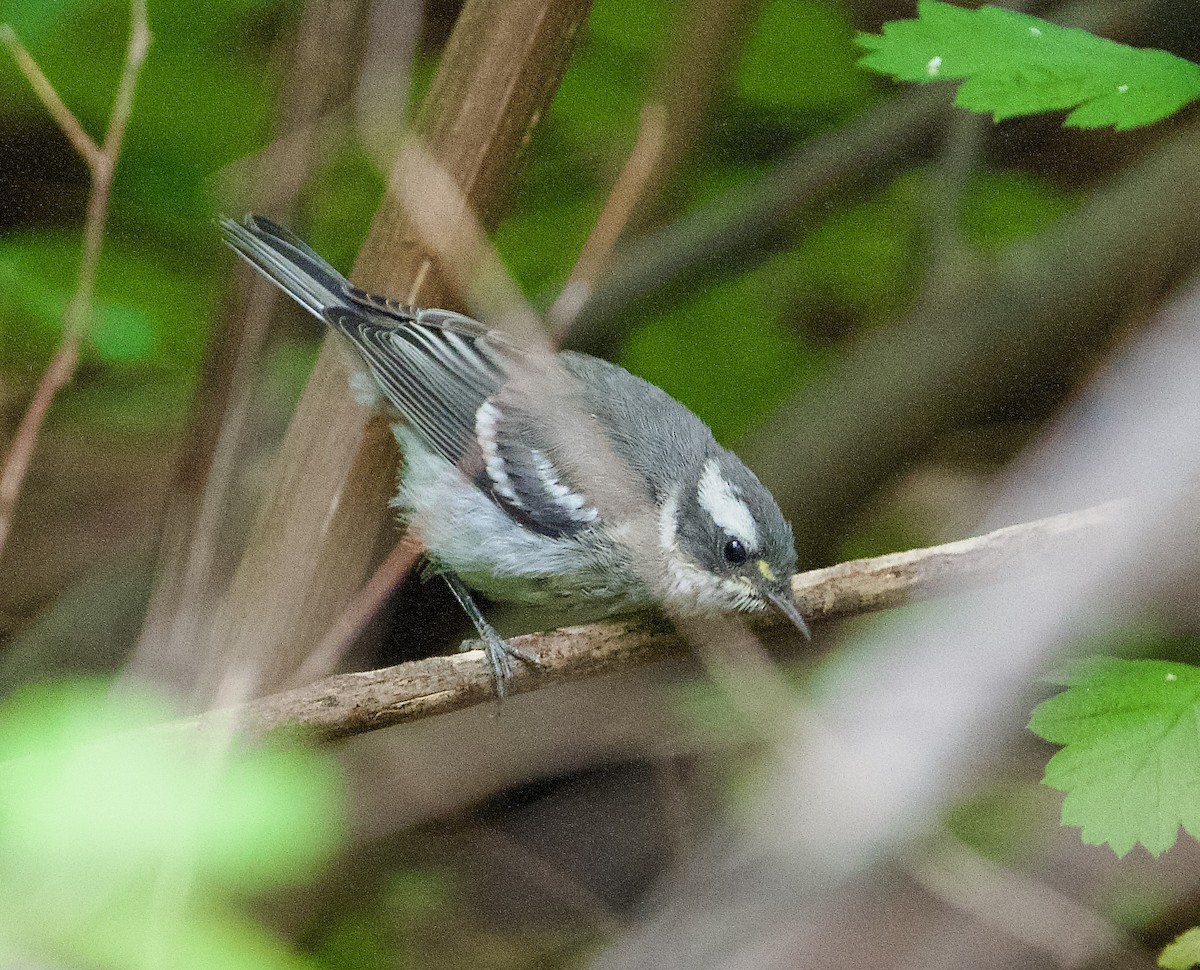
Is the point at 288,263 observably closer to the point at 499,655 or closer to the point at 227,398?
the point at 227,398

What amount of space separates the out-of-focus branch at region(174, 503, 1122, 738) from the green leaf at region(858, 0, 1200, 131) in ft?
2.10

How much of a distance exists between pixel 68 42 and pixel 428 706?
6.46 feet

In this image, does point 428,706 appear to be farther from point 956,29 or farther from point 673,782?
point 956,29

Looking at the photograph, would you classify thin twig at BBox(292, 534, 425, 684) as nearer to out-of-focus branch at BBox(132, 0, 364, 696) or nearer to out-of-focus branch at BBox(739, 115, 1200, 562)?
out-of-focus branch at BBox(132, 0, 364, 696)

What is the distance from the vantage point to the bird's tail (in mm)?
2342

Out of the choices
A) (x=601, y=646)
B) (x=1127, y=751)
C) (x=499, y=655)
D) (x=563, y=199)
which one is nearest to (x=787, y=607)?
(x=601, y=646)

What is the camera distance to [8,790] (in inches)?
46.9

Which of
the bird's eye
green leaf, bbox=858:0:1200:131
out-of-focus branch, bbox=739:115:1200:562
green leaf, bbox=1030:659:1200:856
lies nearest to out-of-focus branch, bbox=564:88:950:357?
out-of-focus branch, bbox=739:115:1200:562

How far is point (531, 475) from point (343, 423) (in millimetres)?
397

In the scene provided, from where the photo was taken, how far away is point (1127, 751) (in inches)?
62.9

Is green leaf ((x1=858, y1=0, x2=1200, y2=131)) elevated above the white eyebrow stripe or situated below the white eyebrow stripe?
above

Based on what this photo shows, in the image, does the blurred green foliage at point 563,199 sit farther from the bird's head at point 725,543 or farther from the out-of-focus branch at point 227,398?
the bird's head at point 725,543

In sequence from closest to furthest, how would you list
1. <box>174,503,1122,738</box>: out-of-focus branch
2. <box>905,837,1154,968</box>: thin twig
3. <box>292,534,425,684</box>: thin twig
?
<box>174,503,1122,738</box>: out-of-focus branch
<box>292,534,425,684</box>: thin twig
<box>905,837,1154,968</box>: thin twig

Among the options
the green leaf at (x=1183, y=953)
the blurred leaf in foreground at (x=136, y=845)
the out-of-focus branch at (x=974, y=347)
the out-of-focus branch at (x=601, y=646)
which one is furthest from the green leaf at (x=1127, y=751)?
the out-of-focus branch at (x=974, y=347)
